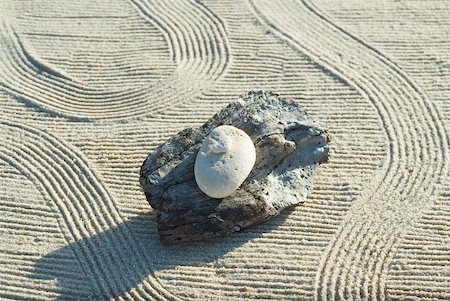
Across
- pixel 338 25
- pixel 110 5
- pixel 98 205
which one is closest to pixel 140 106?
pixel 98 205

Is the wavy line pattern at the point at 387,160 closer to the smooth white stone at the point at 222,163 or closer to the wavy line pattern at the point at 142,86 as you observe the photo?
the wavy line pattern at the point at 142,86

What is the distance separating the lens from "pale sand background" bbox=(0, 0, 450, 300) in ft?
19.3

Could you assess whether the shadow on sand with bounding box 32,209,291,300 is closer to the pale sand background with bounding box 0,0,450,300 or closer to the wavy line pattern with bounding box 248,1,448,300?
the pale sand background with bounding box 0,0,450,300

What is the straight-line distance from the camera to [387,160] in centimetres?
685

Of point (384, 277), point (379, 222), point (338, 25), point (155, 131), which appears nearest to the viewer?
point (384, 277)

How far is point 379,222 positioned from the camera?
20.5 feet

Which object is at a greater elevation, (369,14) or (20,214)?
(369,14)

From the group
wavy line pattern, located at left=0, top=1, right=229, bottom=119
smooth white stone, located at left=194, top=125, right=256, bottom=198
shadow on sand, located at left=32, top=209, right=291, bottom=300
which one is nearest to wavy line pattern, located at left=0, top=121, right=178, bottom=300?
shadow on sand, located at left=32, top=209, right=291, bottom=300

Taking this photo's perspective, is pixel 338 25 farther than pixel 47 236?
Yes

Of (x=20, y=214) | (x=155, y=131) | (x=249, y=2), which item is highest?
(x=249, y=2)

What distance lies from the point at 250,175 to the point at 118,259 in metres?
1.38

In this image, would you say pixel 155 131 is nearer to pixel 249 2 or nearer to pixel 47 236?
pixel 47 236

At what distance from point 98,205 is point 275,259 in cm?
178

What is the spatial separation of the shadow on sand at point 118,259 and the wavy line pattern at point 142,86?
1.83m
